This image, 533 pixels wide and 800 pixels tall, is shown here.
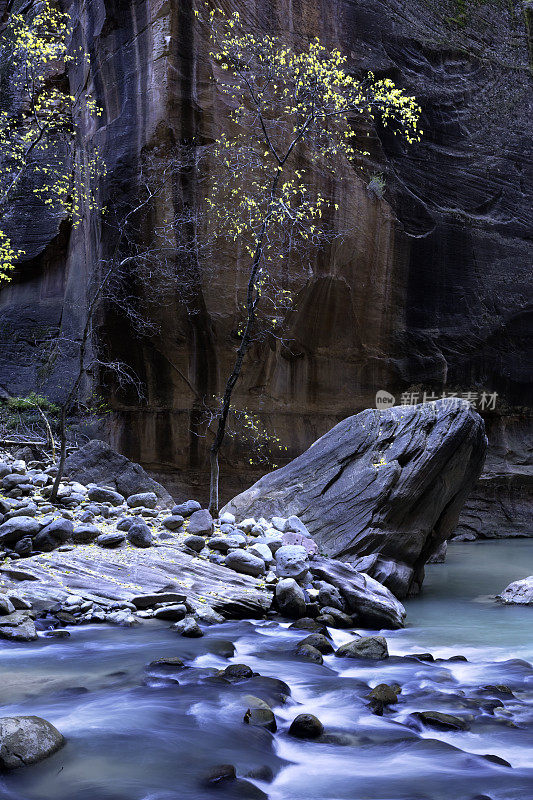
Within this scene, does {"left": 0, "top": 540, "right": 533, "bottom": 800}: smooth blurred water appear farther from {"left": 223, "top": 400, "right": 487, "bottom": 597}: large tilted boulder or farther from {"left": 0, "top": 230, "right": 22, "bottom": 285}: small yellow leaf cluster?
{"left": 0, "top": 230, "right": 22, "bottom": 285}: small yellow leaf cluster

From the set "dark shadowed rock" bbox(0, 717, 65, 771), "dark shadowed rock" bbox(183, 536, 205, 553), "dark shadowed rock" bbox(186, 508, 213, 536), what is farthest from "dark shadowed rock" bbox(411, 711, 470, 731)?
"dark shadowed rock" bbox(186, 508, 213, 536)

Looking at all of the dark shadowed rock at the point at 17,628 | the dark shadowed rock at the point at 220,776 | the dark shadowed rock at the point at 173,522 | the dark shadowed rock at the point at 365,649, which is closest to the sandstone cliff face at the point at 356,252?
the dark shadowed rock at the point at 173,522

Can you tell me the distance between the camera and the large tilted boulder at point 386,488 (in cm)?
912

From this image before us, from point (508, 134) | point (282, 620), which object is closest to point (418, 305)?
point (508, 134)

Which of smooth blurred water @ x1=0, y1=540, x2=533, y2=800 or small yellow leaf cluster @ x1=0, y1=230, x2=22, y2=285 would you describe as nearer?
smooth blurred water @ x1=0, y1=540, x2=533, y2=800

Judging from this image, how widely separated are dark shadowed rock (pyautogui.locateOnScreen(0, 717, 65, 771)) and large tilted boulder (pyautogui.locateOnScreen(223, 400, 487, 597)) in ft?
18.8

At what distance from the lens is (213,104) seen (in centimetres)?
1584

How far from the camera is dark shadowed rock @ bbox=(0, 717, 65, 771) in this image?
3324 millimetres

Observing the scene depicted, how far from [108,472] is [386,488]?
449 cm

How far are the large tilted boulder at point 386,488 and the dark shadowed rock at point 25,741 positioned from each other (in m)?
5.72

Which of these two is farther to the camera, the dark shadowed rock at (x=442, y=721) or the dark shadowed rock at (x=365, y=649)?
the dark shadowed rock at (x=365, y=649)

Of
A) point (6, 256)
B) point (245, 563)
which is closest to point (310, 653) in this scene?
point (245, 563)

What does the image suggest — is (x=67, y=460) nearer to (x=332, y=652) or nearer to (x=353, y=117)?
(x=332, y=652)

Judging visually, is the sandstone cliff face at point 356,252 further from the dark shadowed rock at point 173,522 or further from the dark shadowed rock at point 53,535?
the dark shadowed rock at point 53,535
